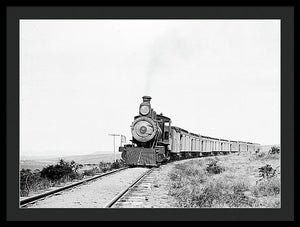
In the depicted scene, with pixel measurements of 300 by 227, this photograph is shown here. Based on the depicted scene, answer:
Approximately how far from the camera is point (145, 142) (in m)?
22.2

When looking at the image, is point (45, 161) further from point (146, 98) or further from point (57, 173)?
point (57, 173)

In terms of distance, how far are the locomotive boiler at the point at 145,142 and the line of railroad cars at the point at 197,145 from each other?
2733 millimetres

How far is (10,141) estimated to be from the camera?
7227 millimetres

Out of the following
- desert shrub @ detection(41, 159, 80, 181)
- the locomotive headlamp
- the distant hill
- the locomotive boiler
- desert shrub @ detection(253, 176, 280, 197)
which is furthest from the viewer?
the distant hill

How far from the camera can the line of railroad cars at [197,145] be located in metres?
26.6

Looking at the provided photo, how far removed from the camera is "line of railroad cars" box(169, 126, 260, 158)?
87.4 feet

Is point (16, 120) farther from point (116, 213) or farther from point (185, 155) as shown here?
point (185, 155)

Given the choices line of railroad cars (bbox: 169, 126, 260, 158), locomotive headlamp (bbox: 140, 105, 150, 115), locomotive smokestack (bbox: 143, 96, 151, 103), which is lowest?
line of railroad cars (bbox: 169, 126, 260, 158)

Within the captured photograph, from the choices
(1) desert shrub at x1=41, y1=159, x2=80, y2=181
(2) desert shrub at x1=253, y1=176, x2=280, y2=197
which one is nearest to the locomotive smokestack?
(1) desert shrub at x1=41, y1=159, x2=80, y2=181

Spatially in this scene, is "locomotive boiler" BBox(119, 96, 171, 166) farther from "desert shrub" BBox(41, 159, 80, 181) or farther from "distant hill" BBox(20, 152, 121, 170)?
"distant hill" BBox(20, 152, 121, 170)

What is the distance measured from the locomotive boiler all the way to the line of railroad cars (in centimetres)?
273

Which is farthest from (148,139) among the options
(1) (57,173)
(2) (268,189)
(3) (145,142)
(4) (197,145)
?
(4) (197,145)

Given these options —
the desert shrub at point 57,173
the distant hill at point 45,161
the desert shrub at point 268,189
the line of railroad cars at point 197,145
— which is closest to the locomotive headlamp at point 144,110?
the line of railroad cars at point 197,145

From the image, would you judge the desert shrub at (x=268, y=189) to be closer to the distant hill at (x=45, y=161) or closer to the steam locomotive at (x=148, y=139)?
the steam locomotive at (x=148, y=139)
